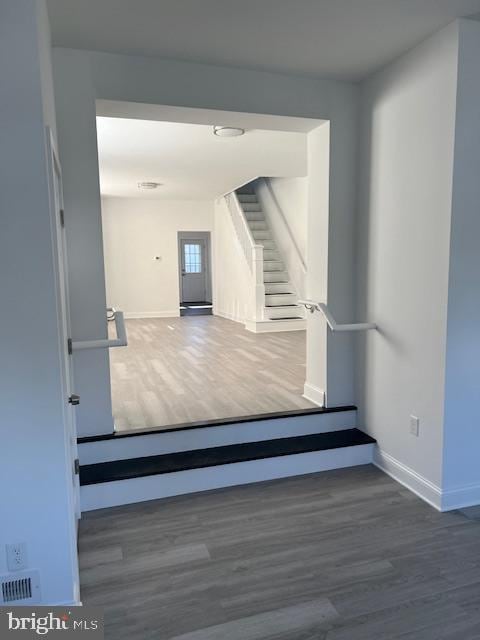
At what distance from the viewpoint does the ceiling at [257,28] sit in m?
2.05

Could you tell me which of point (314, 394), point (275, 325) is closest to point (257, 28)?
point (314, 394)

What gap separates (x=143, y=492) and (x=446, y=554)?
5.31 feet

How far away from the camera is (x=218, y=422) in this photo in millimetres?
2945

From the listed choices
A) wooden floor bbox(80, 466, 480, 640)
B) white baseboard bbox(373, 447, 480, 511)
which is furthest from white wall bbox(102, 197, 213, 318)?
white baseboard bbox(373, 447, 480, 511)

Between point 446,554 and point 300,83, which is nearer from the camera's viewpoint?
point 446,554

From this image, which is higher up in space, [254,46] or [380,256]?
[254,46]

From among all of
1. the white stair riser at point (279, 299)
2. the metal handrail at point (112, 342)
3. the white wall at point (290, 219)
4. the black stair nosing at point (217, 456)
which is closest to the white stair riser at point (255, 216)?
the white wall at point (290, 219)

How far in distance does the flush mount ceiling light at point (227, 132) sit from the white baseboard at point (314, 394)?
7.93ft

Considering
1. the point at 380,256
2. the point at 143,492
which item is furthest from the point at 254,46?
the point at 143,492

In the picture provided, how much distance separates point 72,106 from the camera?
8.20 feet

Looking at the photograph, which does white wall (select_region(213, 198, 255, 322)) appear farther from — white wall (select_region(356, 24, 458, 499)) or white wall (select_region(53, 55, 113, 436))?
white wall (select_region(53, 55, 113, 436))

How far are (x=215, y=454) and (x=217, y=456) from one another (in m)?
0.03

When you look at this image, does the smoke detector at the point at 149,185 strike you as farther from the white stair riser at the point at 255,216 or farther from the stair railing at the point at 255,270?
the white stair riser at the point at 255,216

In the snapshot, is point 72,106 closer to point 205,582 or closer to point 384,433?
point 205,582
